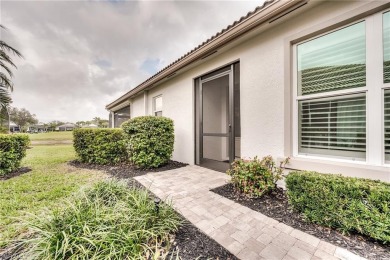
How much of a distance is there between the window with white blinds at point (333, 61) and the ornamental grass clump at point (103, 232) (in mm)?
3500

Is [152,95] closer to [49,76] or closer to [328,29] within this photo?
[328,29]

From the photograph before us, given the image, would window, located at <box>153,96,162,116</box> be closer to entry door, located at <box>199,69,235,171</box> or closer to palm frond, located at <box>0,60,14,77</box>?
entry door, located at <box>199,69,235,171</box>

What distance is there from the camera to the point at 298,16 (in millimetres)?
3295

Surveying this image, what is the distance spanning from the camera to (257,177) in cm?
323

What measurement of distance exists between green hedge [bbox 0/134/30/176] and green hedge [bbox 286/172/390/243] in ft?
26.4

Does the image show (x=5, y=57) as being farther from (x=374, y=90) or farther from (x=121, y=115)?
(x=374, y=90)

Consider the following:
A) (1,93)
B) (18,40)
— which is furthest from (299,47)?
(18,40)

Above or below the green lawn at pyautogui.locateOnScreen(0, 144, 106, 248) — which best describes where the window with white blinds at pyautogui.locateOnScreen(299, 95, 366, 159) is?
above

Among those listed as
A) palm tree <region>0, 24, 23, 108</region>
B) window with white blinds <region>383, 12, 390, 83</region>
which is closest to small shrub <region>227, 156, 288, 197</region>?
window with white blinds <region>383, 12, 390, 83</region>

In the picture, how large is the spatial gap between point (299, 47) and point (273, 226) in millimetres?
3406

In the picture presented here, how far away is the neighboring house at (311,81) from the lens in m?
2.53

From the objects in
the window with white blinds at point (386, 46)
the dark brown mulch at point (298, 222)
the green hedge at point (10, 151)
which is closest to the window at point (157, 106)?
the green hedge at point (10, 151)

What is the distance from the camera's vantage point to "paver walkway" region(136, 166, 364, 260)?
6.03 feet

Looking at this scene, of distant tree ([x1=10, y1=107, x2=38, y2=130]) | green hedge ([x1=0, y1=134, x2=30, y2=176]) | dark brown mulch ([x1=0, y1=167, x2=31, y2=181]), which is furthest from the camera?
distant tree ([x1=10, y1=107, x2=38, y2=130])
